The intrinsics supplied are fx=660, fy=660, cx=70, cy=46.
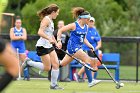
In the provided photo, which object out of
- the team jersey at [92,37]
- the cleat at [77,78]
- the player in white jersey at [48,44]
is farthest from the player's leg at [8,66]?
the cleat at [77,78]

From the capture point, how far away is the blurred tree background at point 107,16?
25.8 metres

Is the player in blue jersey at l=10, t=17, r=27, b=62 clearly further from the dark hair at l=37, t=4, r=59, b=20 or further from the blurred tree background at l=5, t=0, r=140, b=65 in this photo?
the dark hair at l=37, t=4, r=59, b=20

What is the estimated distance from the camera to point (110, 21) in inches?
1892

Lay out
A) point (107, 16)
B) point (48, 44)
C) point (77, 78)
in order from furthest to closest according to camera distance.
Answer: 1. point (107, 16)
2. point (77, 78)
3. point (48, 44)

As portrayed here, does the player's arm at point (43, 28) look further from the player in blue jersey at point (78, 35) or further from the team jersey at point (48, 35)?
the player in blue jersey at point (78, 35)

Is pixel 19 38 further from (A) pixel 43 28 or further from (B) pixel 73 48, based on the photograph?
(A) pixel 43 28

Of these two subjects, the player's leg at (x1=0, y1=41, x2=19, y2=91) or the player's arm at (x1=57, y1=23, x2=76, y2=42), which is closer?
the player's leg at (x1=0, y1=41, x2=19, y2=91)

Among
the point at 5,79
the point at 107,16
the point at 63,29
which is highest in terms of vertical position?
the point at 107,16

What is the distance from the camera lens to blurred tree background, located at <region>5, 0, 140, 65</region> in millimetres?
25812

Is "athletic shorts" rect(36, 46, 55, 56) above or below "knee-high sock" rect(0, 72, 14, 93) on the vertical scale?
above

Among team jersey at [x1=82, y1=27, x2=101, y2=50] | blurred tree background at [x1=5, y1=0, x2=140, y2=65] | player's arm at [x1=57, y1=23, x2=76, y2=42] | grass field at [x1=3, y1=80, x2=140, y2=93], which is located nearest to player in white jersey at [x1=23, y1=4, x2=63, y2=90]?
player's arm at [x1=57, y1=23, x2=76, y2=42]

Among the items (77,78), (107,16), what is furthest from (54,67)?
(107,16)

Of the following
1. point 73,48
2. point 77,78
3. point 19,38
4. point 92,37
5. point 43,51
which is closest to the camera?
point 43,51

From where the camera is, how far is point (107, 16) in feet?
153
